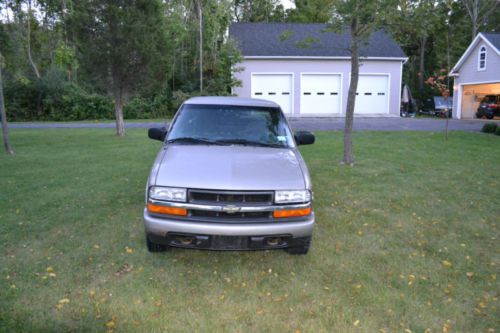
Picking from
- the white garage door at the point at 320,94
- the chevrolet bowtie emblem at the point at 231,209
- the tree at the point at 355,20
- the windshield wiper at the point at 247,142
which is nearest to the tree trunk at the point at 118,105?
the tree at the point at 355,20

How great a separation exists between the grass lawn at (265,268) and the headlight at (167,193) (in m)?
0.81

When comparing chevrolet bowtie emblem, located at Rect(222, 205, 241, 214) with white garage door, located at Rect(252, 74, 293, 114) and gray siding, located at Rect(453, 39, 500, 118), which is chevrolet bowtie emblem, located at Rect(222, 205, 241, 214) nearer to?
white garage door, located at Rect(252, 74, 293, 114)

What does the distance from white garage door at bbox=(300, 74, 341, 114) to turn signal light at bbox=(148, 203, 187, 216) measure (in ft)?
75.9

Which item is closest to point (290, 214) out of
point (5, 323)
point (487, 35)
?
point (5, 323)

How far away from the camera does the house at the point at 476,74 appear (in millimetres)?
25062

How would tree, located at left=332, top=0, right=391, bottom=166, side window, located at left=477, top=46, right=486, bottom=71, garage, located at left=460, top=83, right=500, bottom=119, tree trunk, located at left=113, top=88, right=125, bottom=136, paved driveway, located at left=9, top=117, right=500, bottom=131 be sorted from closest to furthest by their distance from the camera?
tree, located at left=332, top=0, right=391, bottom=166 → tree trunk, located at left=113, top=88, right=125, bottom=136 → paved driveway, located at left=9, top=117, right=500, bottom=131 → side window, located at left=477, top=46, right=486, bottom=71 → garage, located at left=460, top=83, right=500, bottom=119

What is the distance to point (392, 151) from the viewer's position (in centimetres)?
1195

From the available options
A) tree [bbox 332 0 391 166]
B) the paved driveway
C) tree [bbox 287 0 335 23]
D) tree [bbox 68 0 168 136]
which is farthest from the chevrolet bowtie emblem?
tree [bbox 287 0 335 23]

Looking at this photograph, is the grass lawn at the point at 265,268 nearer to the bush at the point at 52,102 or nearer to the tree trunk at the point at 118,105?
the tree trunk at the point at 118,105

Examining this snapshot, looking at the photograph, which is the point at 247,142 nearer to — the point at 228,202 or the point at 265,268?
the point at 228,202

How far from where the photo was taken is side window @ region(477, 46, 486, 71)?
84.9 ft

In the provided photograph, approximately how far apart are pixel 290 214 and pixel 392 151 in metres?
9.01

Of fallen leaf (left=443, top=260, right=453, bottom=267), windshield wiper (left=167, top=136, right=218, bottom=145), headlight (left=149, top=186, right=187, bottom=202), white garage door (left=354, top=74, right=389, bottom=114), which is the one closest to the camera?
headlight (left=149, top=186, right=187, bottom=202)

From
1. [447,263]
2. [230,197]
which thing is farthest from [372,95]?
[230,197]
